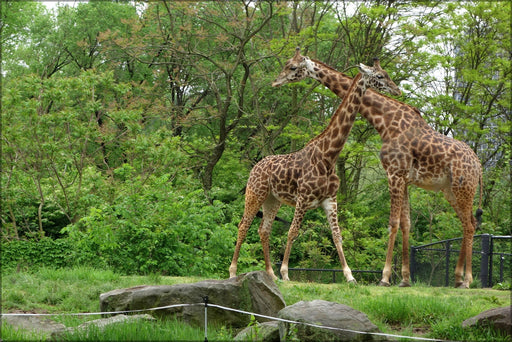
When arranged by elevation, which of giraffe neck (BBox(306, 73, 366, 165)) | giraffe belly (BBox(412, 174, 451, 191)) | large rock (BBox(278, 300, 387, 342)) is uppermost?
giraffe neck (BBox(306, 73, 366, 165))

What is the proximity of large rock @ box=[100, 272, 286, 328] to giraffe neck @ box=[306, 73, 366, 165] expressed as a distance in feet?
10.5

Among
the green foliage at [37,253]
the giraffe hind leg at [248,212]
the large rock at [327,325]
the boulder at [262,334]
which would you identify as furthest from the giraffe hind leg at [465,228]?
the green foliage at [37,253]

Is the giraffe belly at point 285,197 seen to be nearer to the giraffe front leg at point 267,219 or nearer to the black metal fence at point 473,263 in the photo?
the giraffe front leg at point 267,219

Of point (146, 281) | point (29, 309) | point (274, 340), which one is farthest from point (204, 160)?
point (274, 340)

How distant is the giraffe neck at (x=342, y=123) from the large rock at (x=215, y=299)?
Result: 3.21 meters

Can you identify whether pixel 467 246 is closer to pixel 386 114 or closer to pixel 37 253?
pixel 386 114

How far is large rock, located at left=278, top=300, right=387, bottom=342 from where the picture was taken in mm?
5902

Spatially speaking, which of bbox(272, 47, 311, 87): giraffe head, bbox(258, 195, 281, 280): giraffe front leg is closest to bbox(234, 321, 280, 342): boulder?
bbox(258, 195, 281, 280): giraffe front leg

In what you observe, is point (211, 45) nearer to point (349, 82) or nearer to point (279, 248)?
point (279, 248)

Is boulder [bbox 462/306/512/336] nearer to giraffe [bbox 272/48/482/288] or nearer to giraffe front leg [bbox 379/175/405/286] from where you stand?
giraffe [bbox 272/48/482/288]

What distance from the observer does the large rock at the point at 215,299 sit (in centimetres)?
708

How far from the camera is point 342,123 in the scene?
987cm

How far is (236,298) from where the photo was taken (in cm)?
719

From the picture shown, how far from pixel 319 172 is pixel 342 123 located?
36.2 inches
